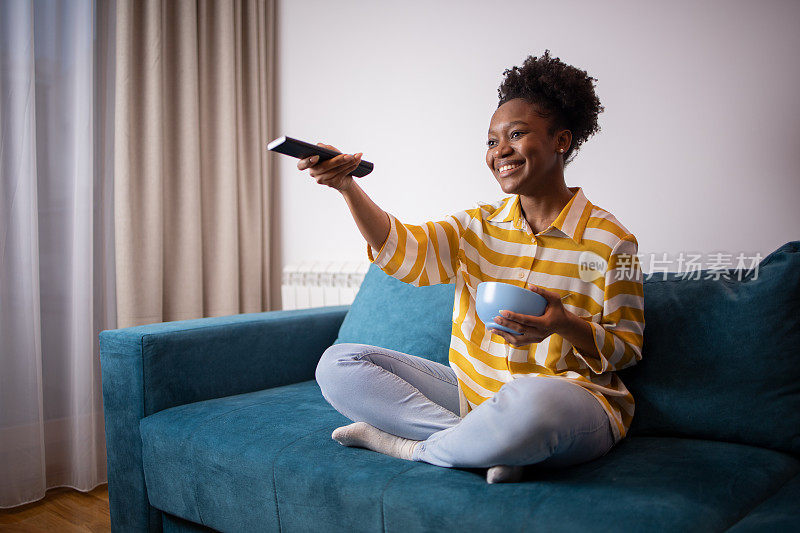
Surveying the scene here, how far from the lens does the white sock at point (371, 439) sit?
1240mm

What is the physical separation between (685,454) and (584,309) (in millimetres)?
309

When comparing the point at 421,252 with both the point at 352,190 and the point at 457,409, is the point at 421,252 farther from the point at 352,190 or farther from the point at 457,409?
the point at 457,409

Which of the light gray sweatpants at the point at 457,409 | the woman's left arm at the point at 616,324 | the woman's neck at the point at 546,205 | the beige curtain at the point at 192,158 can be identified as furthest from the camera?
the beige curtain at the point at 192,158

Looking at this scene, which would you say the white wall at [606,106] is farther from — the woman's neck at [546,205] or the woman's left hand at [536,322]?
the woman's left hand at [536,322]

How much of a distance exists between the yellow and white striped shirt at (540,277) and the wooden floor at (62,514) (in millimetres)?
1228

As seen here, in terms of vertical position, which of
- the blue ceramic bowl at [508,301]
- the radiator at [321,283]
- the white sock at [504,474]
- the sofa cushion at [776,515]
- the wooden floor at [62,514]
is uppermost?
the blue ceramic bowl at [508,301]

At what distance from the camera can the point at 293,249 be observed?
9.51 feet

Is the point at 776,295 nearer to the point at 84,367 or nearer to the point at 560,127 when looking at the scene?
the point at 560,127

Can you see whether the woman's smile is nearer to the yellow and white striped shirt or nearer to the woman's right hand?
the yellow and white striped shirt

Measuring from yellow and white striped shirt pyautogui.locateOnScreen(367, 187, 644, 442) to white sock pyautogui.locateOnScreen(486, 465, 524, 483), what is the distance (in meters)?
0.22

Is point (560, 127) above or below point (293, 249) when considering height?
above

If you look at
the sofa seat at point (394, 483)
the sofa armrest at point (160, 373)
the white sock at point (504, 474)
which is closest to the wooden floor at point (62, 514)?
the sofa armrest at point (160, 373)

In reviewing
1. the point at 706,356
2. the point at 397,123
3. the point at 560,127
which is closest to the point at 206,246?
the point at 397,123

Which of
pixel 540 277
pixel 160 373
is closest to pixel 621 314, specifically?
pixel 540 277
